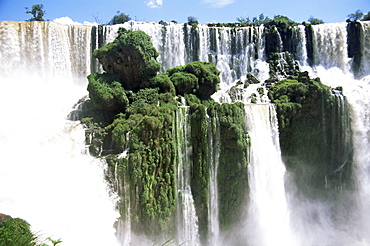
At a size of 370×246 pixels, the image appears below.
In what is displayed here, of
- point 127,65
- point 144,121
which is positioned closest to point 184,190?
point 144,121

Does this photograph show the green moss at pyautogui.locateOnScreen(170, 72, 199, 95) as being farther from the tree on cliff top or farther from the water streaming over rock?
the tree on cliff top

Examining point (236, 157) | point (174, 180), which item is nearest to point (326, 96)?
point (236, 157)

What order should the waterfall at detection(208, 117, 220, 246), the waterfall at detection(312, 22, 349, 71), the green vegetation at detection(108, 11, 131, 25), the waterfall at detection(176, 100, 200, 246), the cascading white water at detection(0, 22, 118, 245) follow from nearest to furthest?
the cascading white water at detection(0, 22, 118, 245)
the waterfall at detection(176, 100, 200, 246)
the waterfall at detection(208, 117, 220, 246)
the waterfall at detection(312, 22, 349, 71)
the green vegetation at detection(108, 11, 131, 25)

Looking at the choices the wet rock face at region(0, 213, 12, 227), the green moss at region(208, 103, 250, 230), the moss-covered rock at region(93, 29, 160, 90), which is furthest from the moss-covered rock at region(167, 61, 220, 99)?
the wet rock face at region(0, 213, 12, 227)

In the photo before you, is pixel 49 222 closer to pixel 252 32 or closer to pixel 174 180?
pixel 174 180

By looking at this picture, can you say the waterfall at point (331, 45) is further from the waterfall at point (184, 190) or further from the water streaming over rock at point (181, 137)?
the waterfall at point (184, 190)

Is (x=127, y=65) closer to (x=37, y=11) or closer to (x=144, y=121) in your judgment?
(x=144, y=121)
